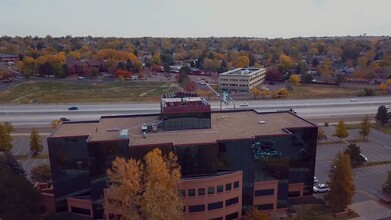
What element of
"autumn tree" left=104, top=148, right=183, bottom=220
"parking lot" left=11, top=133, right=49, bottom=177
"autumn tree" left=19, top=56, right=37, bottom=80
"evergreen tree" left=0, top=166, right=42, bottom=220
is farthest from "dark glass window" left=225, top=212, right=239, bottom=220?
"autumn tree" left=19, top=56, right=37, bottom=80

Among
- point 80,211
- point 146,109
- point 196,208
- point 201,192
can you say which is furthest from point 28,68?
point 201,192

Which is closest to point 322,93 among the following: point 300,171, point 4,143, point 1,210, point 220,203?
point 300,171

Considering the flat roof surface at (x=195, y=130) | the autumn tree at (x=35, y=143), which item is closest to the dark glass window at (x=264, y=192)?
the flat roof surface at (x=195, y=130)

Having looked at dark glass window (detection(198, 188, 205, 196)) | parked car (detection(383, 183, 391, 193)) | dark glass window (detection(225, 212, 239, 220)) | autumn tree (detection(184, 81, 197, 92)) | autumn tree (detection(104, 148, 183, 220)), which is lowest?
dark glass window (detection(225, 212, 239, 220))

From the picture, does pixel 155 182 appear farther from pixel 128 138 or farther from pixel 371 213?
pixel 371 213

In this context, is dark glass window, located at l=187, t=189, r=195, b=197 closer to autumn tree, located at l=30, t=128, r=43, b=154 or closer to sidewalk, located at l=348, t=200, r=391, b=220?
sidewalk, located at l=348, t=200, r=391, b=220

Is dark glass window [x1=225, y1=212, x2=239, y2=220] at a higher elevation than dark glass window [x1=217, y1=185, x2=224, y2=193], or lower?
lower

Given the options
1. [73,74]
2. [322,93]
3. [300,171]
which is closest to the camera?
[300,171]
